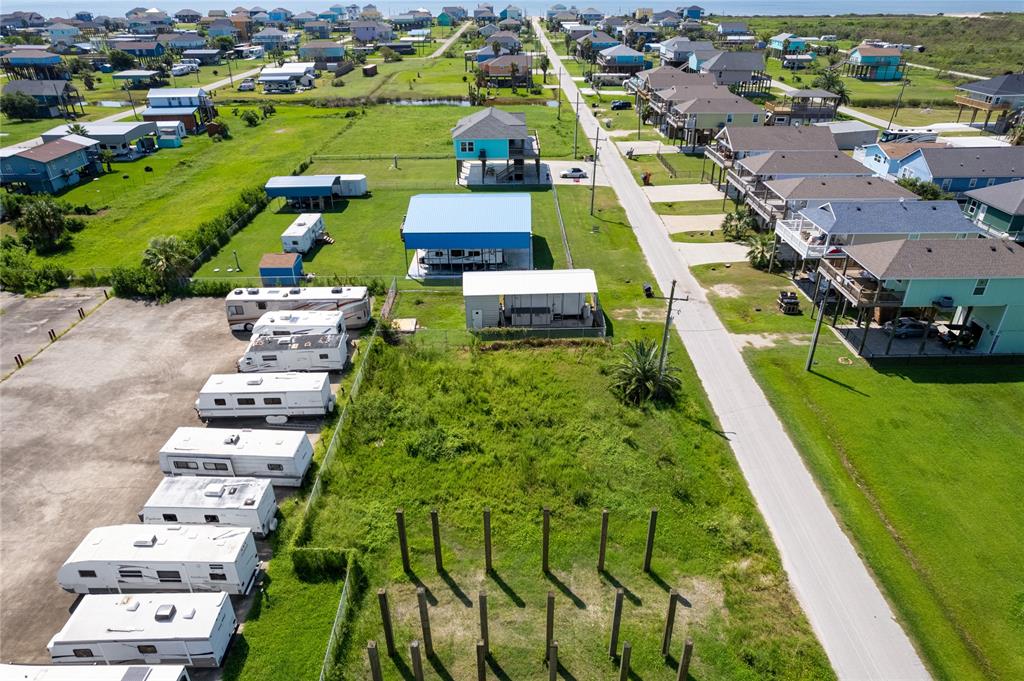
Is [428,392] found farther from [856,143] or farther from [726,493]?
[856,143]

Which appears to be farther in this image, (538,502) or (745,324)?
(745,324)

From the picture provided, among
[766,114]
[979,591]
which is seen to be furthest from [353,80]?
[979,591]

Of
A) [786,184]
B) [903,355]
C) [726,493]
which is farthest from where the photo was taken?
[786,184]

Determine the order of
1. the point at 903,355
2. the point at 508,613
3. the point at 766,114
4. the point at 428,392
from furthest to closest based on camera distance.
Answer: the point at 766,114 < the point at 903,355 < the point at 428,392 < the point at 508,613

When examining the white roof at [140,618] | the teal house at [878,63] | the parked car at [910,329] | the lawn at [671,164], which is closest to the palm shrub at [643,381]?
the parked car at [910,329]

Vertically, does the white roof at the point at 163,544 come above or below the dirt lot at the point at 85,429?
above

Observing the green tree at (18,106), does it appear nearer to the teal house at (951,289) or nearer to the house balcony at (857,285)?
the house balcony at (857,285)

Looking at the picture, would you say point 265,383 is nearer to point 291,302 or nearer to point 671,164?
point 291,302
